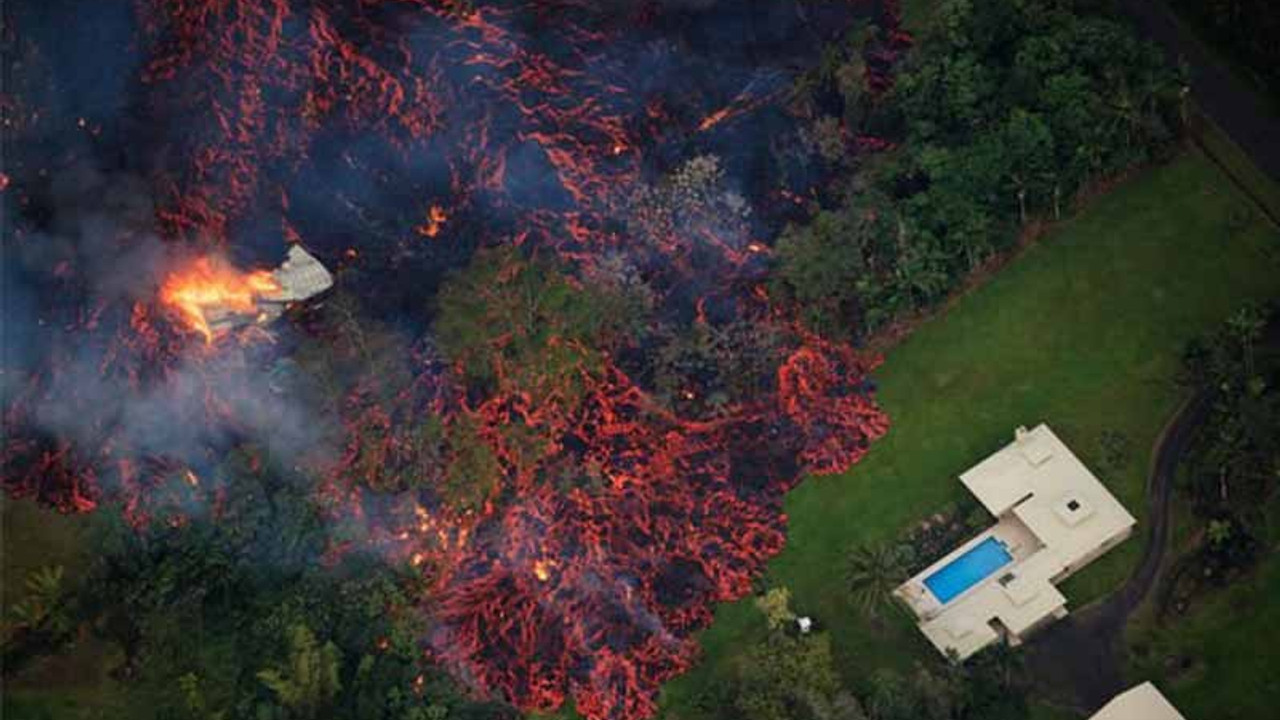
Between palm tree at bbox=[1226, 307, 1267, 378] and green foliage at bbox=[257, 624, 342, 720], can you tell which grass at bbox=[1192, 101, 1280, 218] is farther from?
green foliage at bbox=[257, 624, 342, 720]

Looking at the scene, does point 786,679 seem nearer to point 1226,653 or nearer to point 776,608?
point 776,608

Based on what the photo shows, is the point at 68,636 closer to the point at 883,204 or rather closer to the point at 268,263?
the point at 268,263

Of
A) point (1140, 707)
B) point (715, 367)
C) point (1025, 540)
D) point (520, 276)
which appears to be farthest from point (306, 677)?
point (1140, 707)

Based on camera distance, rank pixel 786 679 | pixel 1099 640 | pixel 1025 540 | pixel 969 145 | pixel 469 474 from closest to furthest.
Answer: pixel 786 679
pixel 1099 640
pixel 1025 540
pixel 469 474
pixel 969 145

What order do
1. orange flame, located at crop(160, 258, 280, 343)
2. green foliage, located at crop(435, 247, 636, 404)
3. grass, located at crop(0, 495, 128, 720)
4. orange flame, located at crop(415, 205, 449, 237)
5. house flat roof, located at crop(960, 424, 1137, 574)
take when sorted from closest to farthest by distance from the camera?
house flat roof, located at crop(960, 424, 1137, 574) → grass, located at crop(0, 495, 128, 720) → green foliage, located at crop(435, 247, 636, 404) → orange flame, located at crop(160, 258, 280, 343) → orange flame, located at crop(415, 205, 449, 237)

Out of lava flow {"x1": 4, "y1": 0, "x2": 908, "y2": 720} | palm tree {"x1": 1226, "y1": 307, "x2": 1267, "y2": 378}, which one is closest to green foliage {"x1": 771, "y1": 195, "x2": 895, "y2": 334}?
lava flow {"x1": 4, "y1": 0, "x2": 908, "y2": 720}

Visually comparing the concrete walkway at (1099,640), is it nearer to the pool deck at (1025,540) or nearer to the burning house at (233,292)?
the pool deck at (1025,540)
